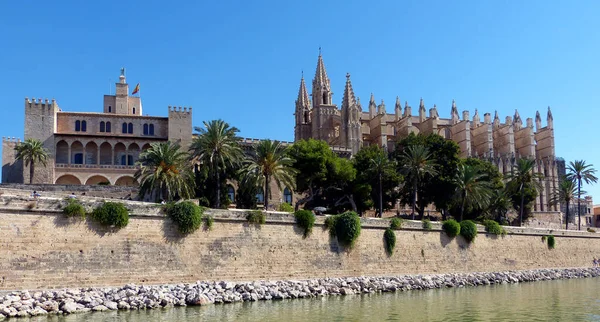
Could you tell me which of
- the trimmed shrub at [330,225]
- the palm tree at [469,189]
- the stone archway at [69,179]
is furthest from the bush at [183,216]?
the stone archway at [69,179]

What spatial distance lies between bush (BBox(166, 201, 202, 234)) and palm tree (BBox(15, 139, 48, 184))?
2811cm

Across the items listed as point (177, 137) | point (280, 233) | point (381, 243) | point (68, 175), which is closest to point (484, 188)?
point (381, 243)

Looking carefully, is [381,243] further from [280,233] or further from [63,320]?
[63,320]

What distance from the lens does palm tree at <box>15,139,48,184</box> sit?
51688 mm

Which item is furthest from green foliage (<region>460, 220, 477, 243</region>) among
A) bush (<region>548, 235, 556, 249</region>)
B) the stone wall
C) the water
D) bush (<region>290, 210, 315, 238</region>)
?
bush (<region>290, 210, 315, 238</region>)

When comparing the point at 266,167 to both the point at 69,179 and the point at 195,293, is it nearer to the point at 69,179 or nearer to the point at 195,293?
the point at 195,293

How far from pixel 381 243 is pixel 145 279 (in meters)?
14.5

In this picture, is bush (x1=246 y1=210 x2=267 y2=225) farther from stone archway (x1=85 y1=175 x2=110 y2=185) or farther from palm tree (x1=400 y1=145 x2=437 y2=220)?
stone archway (x1=85 y1=175 x2=110 y2=185)

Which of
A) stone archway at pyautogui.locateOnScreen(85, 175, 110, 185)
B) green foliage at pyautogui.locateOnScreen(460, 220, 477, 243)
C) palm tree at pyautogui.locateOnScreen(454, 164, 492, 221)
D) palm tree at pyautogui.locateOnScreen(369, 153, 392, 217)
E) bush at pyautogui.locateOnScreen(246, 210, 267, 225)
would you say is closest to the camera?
bush at pyautogui.locateOnScreen(246, 210, 267, 225)

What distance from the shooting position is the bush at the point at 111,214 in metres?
26.5

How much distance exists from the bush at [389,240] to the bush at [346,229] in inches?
106

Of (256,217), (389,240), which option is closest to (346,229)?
(389,240)

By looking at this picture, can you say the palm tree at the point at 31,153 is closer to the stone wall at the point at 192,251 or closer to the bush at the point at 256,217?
the stone wall at the point at 192,251

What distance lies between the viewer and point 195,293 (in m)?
26.1
